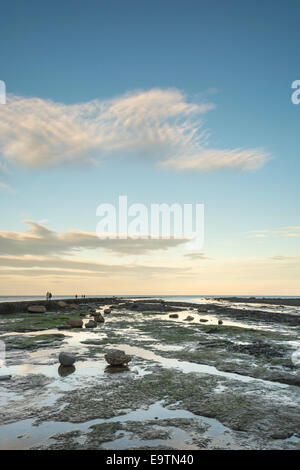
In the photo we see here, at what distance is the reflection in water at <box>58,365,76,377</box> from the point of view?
13.1 meters

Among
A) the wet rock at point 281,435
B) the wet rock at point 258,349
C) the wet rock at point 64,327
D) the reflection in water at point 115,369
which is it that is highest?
the wet rock at point 281,435

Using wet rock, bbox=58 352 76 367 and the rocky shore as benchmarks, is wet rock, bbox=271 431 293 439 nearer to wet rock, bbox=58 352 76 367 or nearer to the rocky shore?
the rocky shore

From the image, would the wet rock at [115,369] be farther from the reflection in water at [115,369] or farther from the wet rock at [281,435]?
the wet rock at [281,435]

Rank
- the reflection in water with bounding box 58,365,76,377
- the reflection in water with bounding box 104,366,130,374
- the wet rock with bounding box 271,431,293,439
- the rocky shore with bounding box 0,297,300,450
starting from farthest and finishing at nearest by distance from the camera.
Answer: the reflection in water with bounding box 104,366,130,374 < the reflection in water with bounding box 58,365,76,377 < the wet rock with bounding box 271,431,293,439 < the rocky shore with bounding box 0,297,300,450

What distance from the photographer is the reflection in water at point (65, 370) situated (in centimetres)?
1313

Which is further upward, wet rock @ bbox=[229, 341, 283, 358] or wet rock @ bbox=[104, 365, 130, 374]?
wet rock @ bbox=[104, 365, 130, 374]

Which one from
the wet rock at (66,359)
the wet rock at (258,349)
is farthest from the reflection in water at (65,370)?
the wet rock at (258,349)

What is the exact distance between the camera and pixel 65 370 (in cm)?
1380

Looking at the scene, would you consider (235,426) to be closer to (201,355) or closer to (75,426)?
(75,426)

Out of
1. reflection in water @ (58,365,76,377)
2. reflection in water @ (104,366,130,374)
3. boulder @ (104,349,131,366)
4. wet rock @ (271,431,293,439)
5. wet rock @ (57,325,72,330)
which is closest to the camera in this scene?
wet rock @ (271,431,293,439)

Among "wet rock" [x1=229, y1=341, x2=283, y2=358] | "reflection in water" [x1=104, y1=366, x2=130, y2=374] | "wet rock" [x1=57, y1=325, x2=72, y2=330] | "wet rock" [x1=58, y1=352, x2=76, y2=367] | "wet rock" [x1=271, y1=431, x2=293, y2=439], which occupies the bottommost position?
"wet rock" [x1=57, y1=325, x2=72, y2=330]

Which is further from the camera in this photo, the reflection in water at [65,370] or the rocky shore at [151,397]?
the reflection in water at [65,370]

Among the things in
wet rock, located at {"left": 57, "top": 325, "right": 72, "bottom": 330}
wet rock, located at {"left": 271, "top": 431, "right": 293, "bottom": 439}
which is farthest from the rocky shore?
wet rock, located at {"left": 57, "top": 325, "right": 72, "bottom": 330}

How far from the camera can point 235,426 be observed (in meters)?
8.02
